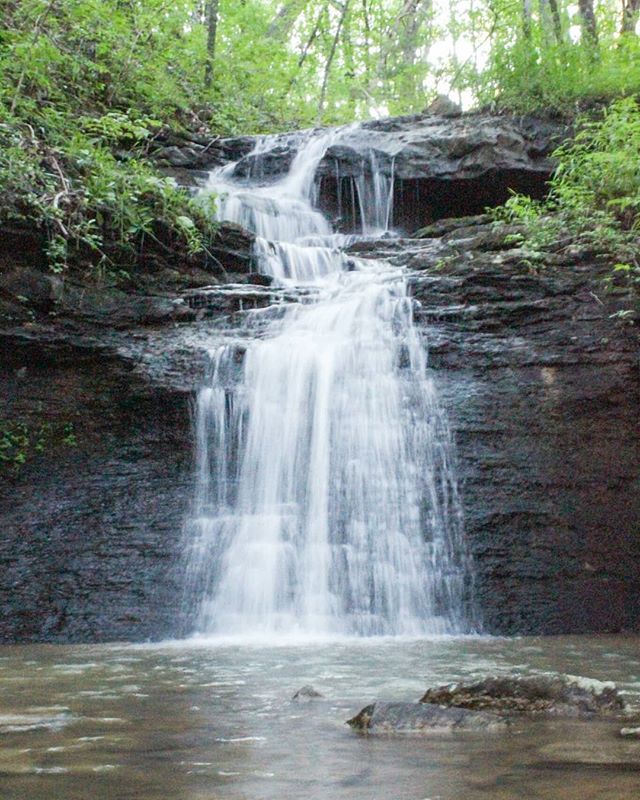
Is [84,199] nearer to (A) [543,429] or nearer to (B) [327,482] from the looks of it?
(B) [327,482]

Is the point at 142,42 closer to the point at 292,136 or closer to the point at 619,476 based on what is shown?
the point at 292,136

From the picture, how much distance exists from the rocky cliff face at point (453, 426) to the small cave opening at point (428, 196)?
11.7ft

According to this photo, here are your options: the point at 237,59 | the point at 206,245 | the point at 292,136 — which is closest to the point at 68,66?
the point at 292,136

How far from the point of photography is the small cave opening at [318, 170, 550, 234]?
12336 mm

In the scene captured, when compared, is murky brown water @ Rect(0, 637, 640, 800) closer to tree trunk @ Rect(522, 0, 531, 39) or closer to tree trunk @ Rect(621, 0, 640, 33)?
tree trunk @ Rect(522, 0, 531, 39)

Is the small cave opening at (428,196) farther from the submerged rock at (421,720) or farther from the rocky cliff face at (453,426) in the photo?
the submerged rock at (421,720)

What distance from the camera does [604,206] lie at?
32.4 ft

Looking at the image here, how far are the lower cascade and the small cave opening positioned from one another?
3711 millimetres

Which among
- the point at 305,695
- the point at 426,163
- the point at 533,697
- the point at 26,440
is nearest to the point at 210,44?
the point at 426,163

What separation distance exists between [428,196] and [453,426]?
19.7 ft

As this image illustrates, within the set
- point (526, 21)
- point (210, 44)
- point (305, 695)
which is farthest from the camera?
point (210, 44)

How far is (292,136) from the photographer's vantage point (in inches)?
550

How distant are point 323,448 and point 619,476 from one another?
2.70 metres

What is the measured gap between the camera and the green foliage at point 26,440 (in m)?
7.75
